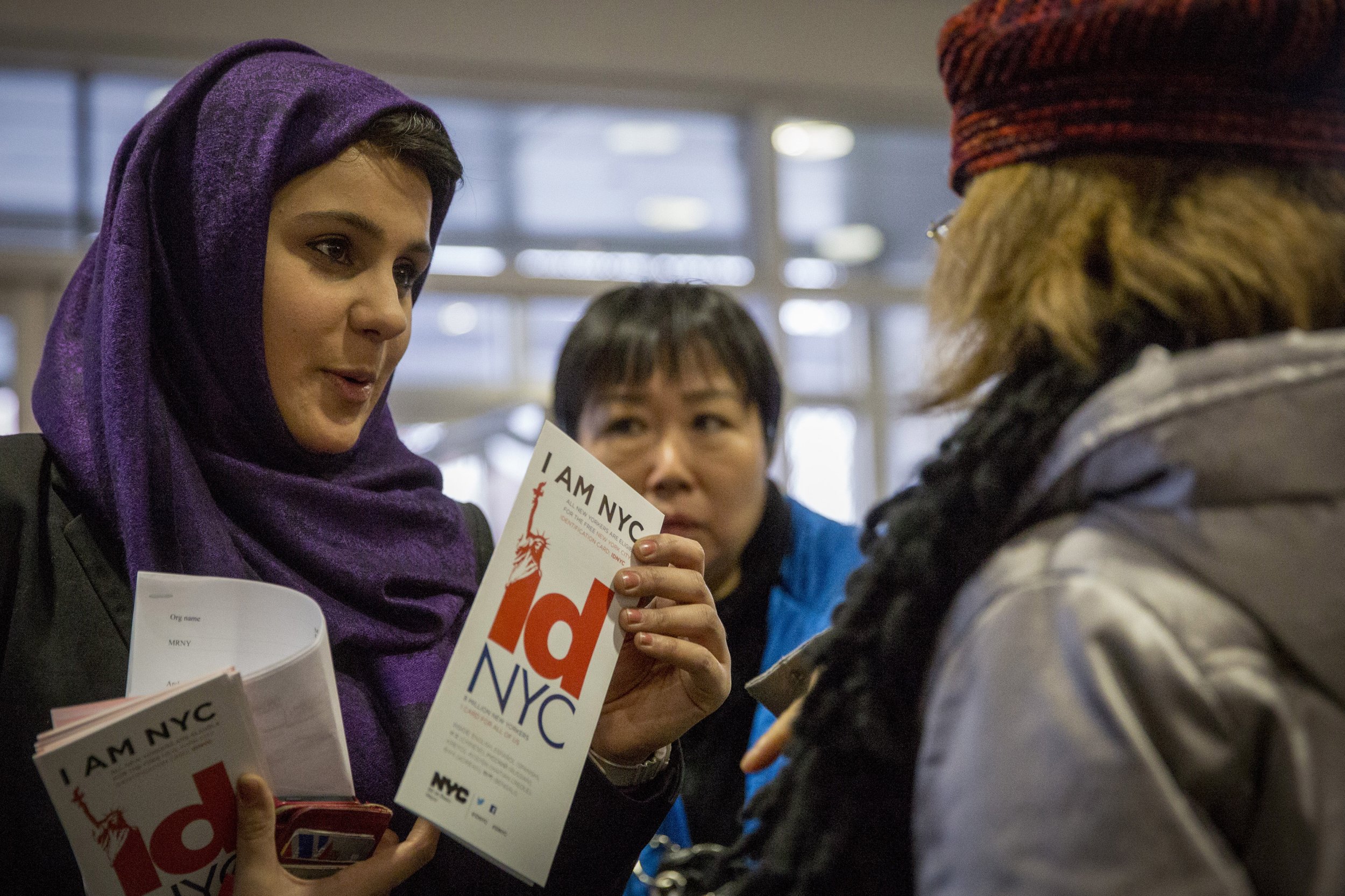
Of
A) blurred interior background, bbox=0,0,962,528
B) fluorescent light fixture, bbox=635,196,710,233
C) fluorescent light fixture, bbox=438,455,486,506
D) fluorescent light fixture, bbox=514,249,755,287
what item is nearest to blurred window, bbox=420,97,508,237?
blurred interior background, bbox=0,0,962,528

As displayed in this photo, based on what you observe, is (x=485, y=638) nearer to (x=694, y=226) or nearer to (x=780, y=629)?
(x=780, y=629)

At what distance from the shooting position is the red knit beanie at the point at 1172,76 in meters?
0.73

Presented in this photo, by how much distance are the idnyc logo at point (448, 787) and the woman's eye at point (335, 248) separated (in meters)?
0.68

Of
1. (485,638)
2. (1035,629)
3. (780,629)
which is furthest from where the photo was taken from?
(780,629)

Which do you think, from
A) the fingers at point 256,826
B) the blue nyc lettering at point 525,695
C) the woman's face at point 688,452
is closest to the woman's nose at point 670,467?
the woman's face at point 688,452

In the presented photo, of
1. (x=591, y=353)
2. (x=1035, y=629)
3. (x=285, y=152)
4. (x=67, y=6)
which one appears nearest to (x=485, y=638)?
(x=1035, y=629)

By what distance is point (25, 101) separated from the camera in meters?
4.32

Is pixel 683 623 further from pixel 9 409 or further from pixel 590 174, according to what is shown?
pixel 590 174

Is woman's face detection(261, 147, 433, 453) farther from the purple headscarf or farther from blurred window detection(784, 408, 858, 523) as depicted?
blurred window detection(784, 408, 858, 523)

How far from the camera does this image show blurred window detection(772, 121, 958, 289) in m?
5.23

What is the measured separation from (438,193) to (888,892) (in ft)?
3.46

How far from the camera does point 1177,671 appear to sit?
63 centimetres

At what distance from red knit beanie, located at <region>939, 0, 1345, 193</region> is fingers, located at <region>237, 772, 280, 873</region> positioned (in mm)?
748

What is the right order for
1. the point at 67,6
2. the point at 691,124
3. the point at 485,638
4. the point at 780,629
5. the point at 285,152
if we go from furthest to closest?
the point at 691,124 → the point at 67,6 → the point at 780,629 → the point at 285,152 → the point at 485,638
